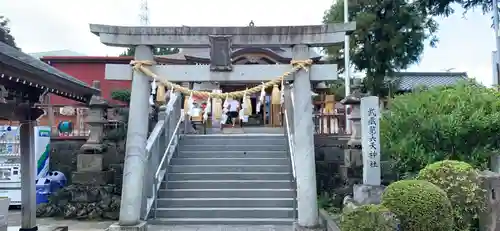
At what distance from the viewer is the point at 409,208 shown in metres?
5.39

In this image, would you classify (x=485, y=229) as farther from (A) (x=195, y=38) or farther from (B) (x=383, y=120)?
(A) (x=195, y=38)

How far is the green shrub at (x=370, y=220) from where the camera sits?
5117mm

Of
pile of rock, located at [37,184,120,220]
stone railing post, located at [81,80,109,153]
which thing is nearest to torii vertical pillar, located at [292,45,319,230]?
pile of rock, located at [37,184,120,220]

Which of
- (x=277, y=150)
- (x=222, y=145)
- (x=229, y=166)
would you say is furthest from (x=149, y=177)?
(x=277, y=150)

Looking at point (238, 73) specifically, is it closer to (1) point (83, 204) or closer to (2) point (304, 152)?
(2) point (304, 152)

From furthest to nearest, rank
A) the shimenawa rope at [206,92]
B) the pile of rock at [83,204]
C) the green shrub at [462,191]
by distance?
1. the pile of rock at [83,204]
2. the shimenawa rope at [206,92]
3. the green shrub at [462,191]

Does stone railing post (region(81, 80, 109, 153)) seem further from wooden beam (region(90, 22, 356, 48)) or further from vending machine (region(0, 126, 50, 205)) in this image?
wooden beam (region(90, 22, 356, 48))

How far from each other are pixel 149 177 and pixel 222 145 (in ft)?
10.4

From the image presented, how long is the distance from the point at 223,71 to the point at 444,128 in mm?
4182

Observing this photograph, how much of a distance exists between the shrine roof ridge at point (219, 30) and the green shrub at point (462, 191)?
344 cm

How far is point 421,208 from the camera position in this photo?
17.5 feet

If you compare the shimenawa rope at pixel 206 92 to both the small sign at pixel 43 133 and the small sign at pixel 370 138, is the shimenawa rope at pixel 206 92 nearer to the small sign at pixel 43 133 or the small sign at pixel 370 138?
the small sign at pixel 370 138

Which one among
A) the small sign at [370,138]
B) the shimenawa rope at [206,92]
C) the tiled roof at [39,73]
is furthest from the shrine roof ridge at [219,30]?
the small sign at [370,138]

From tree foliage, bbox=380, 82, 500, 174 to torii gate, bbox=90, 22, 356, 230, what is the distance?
172cm
